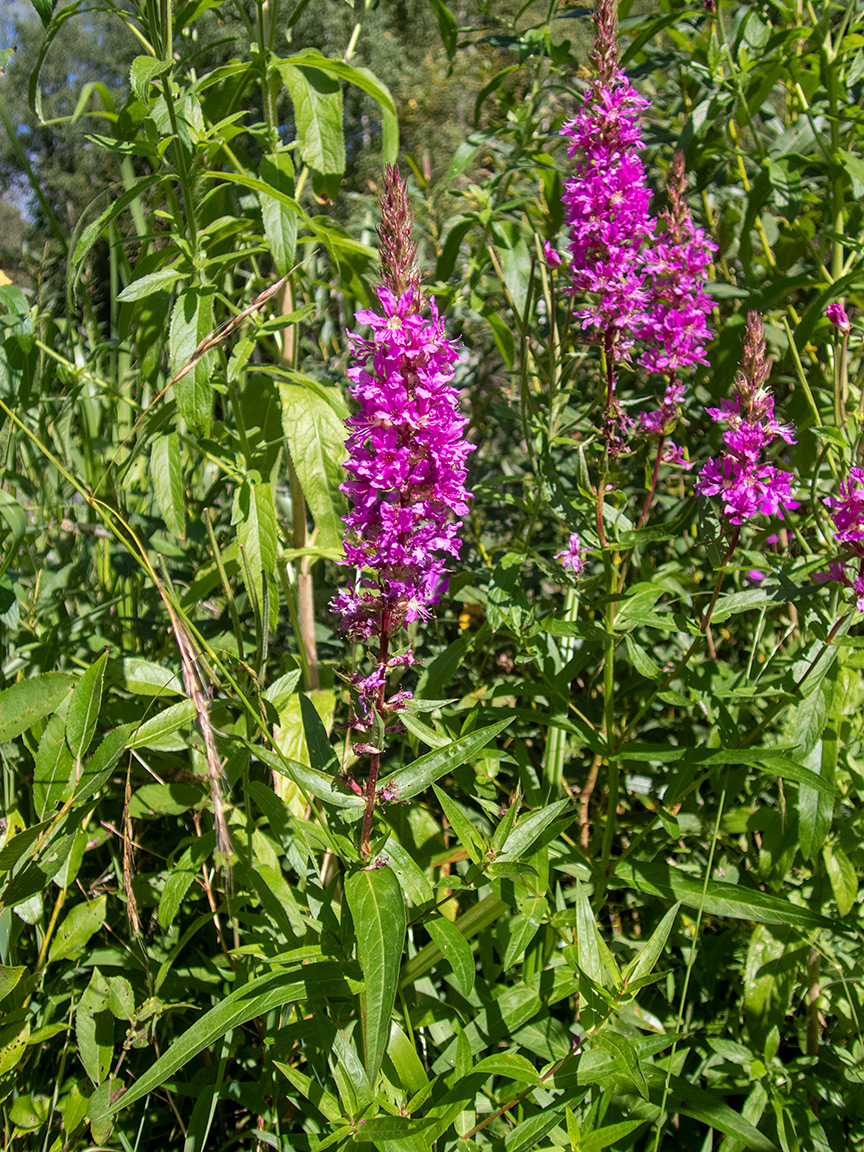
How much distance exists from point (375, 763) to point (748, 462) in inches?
35.5

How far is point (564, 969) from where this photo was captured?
5.00 feet

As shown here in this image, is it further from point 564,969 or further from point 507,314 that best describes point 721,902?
point 507,314

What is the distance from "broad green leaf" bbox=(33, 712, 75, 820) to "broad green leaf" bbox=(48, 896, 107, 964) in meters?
0.22

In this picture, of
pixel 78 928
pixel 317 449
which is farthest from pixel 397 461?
pixel 78 928

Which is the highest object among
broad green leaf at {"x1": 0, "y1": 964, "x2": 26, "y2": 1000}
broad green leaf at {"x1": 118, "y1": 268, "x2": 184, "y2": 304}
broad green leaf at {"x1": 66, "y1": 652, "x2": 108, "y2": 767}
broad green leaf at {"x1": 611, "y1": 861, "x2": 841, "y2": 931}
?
broad green leaf at {"x1": 118, "y1": 268, "x2": 184, "y2": 304}

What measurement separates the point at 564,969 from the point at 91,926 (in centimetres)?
88

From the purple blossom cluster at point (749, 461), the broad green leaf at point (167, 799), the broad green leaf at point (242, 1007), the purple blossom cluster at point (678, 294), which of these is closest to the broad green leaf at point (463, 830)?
the broad green leaf at point (242, 1007)

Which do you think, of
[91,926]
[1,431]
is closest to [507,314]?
[1,431]

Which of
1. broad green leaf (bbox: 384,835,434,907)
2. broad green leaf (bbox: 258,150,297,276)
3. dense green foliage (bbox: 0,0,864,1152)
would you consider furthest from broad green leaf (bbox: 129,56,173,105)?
broad green leaf (bbox: 384,835,434,907)

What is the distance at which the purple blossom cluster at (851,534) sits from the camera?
4.92 feet

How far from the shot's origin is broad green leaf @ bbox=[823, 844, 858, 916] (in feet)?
5.40

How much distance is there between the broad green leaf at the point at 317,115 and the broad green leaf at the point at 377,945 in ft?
4.59

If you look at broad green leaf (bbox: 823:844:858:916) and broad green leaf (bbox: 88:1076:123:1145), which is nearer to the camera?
broad green leaf (bbox: 88:1076:123:1145)

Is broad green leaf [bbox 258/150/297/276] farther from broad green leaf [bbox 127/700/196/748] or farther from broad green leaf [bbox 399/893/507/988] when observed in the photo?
broad green leaf [bbox 399/893/507/988]
